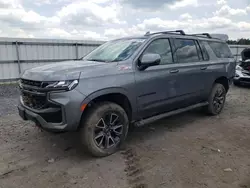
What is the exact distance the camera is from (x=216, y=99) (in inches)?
237

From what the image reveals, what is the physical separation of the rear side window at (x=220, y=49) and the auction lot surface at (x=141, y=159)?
5.65 feet

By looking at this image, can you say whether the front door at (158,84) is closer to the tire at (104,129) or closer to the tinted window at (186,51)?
the tinted window at (186,51)

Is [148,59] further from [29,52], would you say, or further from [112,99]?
[29,52]

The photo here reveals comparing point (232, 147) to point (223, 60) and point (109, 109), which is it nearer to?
point (109, 109)

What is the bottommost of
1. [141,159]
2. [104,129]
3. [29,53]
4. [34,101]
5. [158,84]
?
[141,159]

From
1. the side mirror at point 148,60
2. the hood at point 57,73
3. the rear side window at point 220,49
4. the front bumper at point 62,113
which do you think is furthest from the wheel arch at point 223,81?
the front bumper at point 62,113

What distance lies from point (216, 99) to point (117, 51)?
120 inches

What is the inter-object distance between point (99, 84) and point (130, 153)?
1246 millimetres

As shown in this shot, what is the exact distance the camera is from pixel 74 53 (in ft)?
39.0

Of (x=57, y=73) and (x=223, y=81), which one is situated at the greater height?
(x=57, y=73)

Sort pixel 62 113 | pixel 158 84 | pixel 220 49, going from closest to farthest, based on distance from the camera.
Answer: pixel 62 113 < pixel 158 84 < pixel 220 49

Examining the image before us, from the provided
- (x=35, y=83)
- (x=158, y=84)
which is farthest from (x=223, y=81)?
(x=35, y=83)

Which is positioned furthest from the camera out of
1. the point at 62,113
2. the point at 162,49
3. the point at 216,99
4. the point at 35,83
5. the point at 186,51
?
the point at 216,99

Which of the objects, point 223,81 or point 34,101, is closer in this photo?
point 34,101
